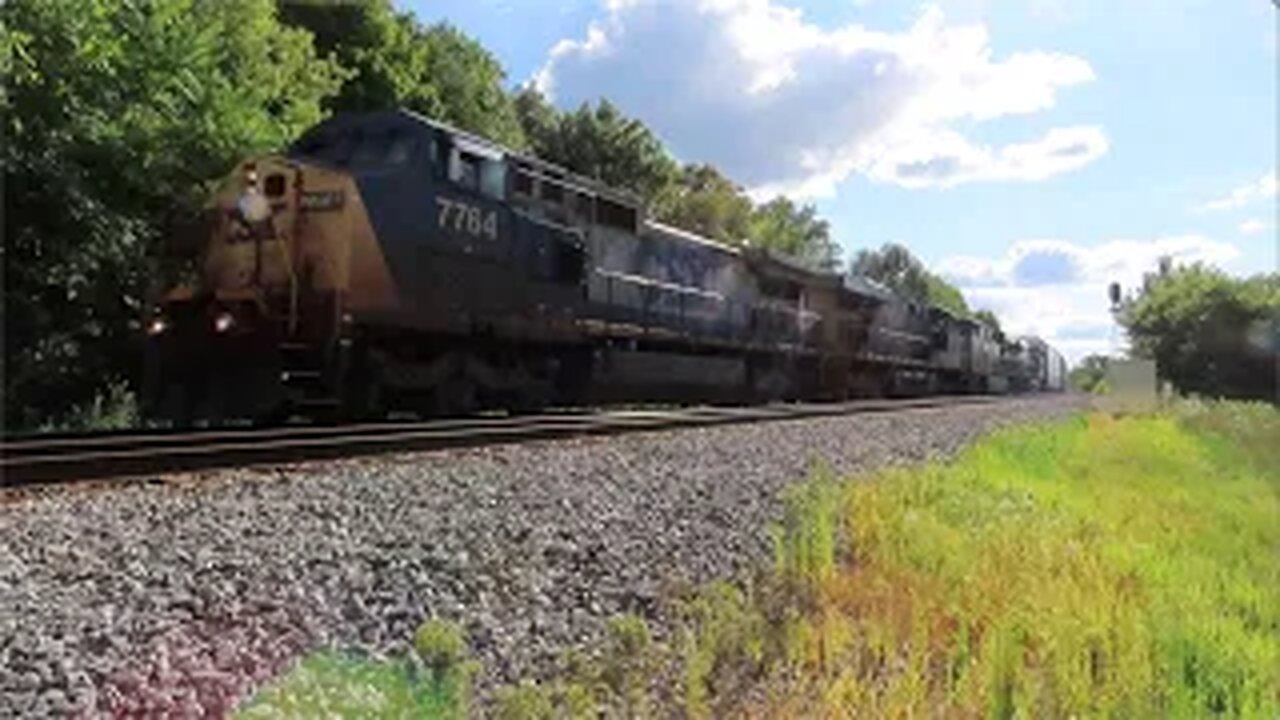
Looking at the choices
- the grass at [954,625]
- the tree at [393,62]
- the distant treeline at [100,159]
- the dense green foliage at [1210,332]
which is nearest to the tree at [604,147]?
the tree at [393,62]

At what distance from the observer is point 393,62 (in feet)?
114

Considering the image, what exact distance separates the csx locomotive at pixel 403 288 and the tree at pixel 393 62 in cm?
Answer: 1630

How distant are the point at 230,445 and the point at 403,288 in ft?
12.7

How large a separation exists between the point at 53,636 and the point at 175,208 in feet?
46.8

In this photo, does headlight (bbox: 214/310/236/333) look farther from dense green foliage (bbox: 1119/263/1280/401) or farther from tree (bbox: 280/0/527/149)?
dense green foliage (bbox: 1119/263/1280/401)

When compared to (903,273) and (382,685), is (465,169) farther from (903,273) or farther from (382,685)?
(903,273)

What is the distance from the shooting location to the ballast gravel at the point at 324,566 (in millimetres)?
3906

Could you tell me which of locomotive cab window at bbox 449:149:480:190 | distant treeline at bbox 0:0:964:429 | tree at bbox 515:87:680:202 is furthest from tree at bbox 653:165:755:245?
locomotive cab window at bbox 449:149:480:190

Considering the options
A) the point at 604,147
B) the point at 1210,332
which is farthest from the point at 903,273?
the point at 604,147

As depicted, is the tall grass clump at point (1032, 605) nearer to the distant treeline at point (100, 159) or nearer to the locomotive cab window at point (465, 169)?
the locomotive cab window at point (465, 169)

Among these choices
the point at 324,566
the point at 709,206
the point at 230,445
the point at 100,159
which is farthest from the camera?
the point at 709,206

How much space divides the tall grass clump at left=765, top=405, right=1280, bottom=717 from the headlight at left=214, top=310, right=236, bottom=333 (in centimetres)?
627

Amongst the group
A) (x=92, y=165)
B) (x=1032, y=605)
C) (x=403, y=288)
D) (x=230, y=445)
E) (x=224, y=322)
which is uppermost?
(x=92, y=165)

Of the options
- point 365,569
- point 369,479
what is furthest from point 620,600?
point 369,479
